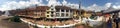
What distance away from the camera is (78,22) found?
3357mm

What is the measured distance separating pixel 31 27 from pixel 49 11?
0.19 metres

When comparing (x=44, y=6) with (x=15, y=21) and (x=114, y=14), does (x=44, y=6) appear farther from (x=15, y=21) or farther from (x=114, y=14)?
(x=114, y=14)

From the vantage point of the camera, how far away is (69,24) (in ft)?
11.0

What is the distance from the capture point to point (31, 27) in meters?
3.35

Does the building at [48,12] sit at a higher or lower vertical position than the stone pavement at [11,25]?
higher

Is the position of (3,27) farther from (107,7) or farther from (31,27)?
(107,7)

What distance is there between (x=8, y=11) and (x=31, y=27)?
214 mm

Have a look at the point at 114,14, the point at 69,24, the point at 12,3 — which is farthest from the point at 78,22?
the point at 12,3

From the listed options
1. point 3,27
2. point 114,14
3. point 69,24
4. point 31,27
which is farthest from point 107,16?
point 3,27

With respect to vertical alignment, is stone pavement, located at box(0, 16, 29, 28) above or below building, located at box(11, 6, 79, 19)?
below

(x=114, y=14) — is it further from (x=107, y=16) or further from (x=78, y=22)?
(x=78, y=22)

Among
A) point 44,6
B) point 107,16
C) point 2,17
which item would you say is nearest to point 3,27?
point 2,17

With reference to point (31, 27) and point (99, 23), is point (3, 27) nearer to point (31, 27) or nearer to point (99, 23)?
point (31, 27)

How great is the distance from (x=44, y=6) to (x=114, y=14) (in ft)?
1.80
